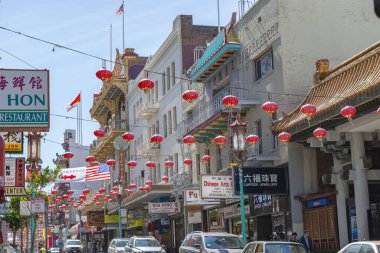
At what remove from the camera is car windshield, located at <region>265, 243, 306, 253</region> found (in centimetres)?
1822

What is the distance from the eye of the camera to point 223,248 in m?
22.6

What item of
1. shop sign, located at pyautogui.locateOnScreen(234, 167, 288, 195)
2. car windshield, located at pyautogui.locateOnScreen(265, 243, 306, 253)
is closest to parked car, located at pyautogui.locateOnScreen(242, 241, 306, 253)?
car windshield, located at pyautogui.locateOnScreen(265, 243, 306, 253)

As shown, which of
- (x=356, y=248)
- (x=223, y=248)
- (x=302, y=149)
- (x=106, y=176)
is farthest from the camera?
(x=106, y=176)

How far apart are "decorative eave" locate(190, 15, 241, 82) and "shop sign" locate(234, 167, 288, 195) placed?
6927 millimetres

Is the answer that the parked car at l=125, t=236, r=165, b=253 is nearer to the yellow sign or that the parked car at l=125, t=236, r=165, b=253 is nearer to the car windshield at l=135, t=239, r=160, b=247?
the car windshield at l=135, t=239, r=160, b=247

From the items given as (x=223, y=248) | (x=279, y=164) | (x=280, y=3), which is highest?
(x=280, y=3)

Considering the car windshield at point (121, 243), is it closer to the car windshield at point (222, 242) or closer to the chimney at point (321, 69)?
the car windshield at point (222, 242)

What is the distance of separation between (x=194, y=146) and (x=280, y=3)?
13.5 m

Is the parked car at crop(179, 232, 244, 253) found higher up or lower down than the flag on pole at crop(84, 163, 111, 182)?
lower down

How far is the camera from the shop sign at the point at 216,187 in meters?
29.8

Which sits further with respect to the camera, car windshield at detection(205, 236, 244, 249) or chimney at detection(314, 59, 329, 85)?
chimney at detection(314, 59, 329, 85)

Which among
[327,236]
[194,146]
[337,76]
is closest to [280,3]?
[337,76]

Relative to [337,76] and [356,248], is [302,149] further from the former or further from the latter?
[356,248]

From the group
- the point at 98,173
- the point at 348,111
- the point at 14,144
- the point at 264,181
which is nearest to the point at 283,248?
the point at 348,111
